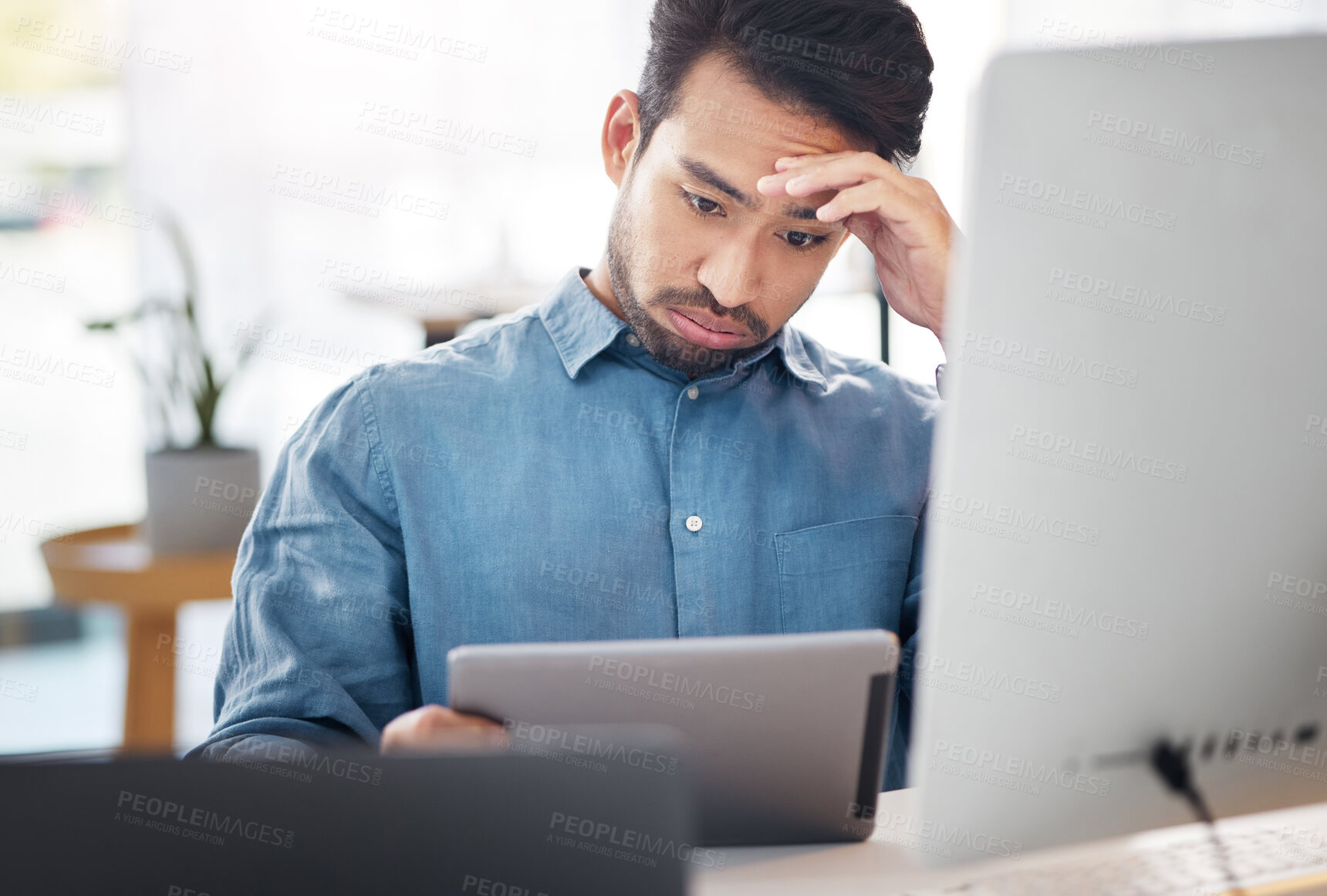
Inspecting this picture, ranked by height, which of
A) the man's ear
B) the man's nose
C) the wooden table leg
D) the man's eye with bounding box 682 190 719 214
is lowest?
the wooden table leg

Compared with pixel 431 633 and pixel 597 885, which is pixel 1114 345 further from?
pixel 431 633

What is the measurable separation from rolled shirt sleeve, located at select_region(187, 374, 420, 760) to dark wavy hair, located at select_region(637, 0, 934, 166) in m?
0.50

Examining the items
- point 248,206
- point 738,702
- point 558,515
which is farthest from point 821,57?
point 248,206

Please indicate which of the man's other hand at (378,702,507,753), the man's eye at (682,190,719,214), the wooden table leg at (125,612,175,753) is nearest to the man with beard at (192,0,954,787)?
the man's eye at (682,190,719,214)

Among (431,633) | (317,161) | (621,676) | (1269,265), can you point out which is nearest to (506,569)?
(431,633)

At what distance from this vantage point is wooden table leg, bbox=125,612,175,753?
2.07 m

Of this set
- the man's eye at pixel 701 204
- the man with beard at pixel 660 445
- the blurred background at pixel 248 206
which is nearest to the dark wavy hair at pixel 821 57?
the man with beard at pixel 660 445

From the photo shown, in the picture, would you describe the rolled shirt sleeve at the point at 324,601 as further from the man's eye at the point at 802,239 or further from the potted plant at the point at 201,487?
the potted plant at the point at 201,487

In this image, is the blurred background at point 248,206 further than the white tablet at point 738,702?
Yes

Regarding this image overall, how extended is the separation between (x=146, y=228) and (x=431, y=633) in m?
2.15

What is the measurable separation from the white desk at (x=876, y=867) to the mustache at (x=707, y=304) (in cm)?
58

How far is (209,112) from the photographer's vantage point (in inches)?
110

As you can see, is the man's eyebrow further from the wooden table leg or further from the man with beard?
the wooden table leg

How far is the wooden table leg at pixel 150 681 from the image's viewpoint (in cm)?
207
